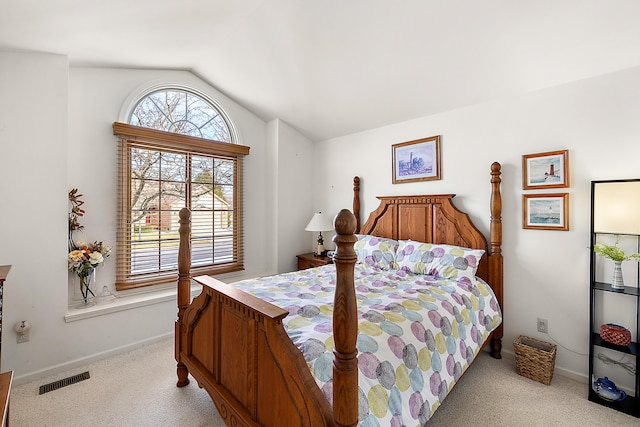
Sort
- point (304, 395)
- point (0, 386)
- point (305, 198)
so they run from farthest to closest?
point (305, 198) < point (0, 386) < point (304, 395)

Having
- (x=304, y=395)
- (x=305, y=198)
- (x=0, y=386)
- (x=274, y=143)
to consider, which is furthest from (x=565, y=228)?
(x=0, y=386)

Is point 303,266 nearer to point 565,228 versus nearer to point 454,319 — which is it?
point 454,319

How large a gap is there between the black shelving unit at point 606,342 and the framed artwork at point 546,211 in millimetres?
228

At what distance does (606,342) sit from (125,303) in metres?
3.90

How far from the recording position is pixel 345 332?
38.3 inches

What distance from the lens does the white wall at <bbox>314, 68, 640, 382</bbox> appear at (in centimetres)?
212

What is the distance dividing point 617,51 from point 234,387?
3265 millimetres

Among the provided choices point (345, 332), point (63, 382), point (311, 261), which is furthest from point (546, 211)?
point (63, 382)

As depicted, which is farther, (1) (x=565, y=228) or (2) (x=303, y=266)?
(2) (x=303, y=266)

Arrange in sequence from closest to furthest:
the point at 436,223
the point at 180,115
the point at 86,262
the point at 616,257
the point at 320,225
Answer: the point at 616,257
the point at 86,262
the point at 436,223
the point at 180,115
the point at 320,225

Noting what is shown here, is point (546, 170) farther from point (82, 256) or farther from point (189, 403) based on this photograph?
point (82, 256)

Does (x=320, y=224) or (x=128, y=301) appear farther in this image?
(x=320, y=224)

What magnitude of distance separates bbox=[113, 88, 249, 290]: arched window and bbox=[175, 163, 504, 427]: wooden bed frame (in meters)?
1.24

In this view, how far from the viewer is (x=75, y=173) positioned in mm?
2666
